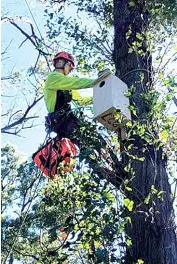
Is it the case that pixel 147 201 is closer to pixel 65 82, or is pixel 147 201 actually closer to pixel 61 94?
pixel 65 82

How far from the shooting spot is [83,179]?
2.46 meters

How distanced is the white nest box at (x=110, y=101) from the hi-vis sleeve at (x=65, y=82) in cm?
16

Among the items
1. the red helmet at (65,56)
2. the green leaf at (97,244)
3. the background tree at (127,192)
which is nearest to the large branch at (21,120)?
the red helmet at (65,56)

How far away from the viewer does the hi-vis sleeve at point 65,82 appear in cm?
322

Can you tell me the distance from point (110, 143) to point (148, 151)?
0.25 m

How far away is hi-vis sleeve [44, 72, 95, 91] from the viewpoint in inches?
127

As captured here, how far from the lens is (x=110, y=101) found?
291 cm

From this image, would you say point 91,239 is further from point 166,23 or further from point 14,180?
point 14,180

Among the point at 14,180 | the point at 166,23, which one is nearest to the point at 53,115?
the point at 166,23

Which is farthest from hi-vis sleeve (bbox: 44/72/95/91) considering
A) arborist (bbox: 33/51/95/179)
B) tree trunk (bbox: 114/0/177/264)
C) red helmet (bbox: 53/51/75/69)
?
red helmet (bbox: 53/51/75/69)

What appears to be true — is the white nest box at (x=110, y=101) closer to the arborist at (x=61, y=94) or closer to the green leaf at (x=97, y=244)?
the arborist at (x=61, y=94)

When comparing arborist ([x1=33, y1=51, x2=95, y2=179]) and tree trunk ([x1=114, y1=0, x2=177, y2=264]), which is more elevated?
arborist ([x1=33, y1=51, x2=95, y2=179])

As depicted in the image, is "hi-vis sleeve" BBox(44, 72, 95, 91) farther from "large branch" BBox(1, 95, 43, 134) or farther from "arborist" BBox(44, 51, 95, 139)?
"large branch" BBox(1, 95, 43, 134)

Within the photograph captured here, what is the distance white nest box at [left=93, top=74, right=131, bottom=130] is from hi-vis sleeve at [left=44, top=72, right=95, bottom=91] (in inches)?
6.3
